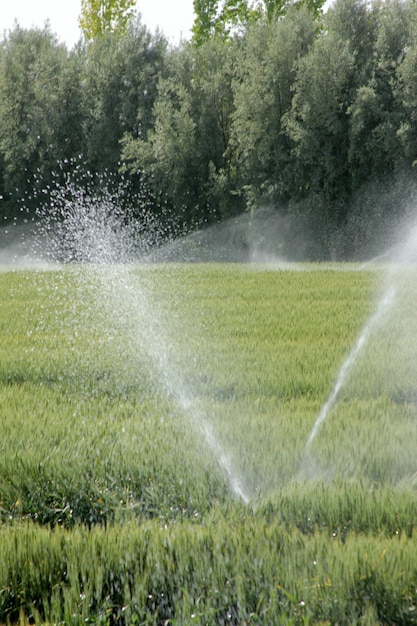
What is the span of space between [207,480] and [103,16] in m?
34.0

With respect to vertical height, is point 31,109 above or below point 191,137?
above

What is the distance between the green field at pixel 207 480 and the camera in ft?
6.59

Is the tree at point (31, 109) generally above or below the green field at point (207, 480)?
above

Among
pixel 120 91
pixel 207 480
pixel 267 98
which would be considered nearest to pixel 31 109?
pixel 120 91

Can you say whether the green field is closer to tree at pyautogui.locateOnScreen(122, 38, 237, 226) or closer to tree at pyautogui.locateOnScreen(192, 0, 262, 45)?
tree at pyautogui.locateOnScreen(122, 38, 237, 226)

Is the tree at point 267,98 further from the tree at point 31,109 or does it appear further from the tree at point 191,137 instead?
the tree at point 31,109

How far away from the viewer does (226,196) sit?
80.3 ft

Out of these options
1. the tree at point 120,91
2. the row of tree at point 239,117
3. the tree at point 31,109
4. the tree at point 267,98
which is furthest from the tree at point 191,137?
the tree at point 31,109

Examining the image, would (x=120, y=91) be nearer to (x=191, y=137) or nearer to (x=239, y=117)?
(x=191, y=137)

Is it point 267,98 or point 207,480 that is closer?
point 207,480

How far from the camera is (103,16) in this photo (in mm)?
33031

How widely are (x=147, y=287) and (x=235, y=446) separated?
7054 millimetres

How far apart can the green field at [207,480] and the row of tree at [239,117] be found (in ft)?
53.9

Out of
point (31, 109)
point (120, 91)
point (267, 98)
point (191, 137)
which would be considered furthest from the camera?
point (31, 109)
